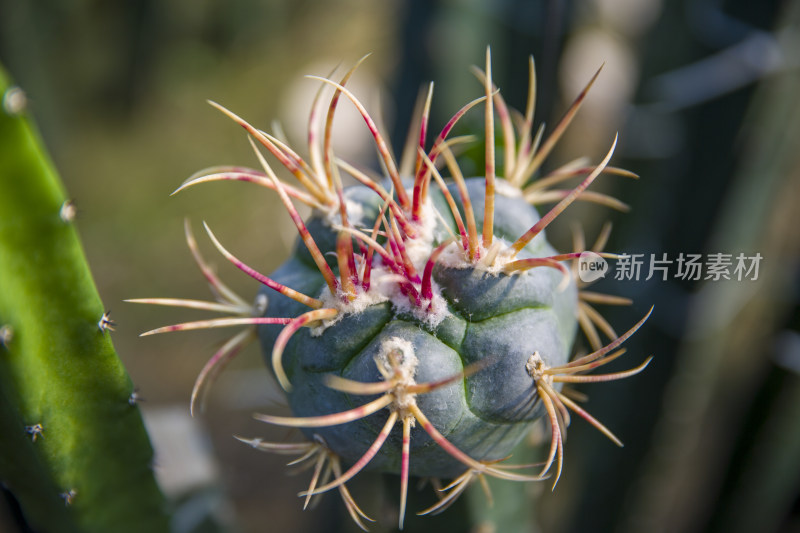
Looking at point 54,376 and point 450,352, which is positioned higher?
point 450,352

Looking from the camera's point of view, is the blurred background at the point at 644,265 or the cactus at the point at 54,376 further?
the blurred background at the point at 644,265

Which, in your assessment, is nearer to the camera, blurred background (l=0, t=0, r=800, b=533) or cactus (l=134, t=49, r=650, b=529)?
cactus (l=134, t=49, r=650, b=529)

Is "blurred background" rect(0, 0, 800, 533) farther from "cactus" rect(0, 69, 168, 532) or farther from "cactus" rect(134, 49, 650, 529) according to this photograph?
"cactus" rect(134, 49, 650, 529)

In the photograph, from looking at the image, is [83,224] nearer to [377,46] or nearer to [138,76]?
[138,76]

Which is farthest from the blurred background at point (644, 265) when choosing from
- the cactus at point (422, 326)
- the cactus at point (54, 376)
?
the cactus at point (422, 326)

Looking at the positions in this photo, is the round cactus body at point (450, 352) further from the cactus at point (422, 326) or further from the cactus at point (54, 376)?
the cactus at point (54, 376)

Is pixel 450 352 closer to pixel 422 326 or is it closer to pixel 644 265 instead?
pixel 422 326

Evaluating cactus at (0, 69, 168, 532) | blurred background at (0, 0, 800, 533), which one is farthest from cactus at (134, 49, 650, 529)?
blurred background at (0, 0, 800, 533)

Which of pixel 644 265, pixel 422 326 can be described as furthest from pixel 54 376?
pixel 644 265
